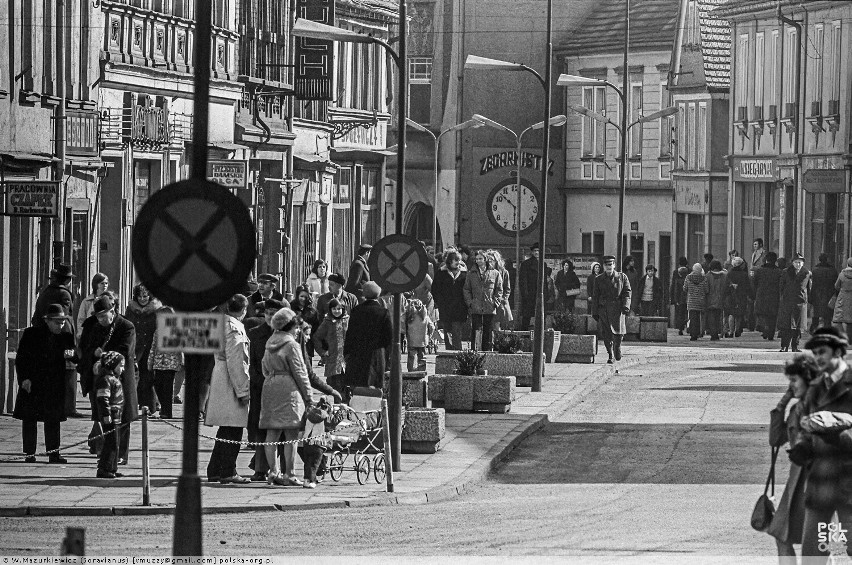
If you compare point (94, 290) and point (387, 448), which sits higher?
point (94, 290)

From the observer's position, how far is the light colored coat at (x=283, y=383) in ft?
63.8

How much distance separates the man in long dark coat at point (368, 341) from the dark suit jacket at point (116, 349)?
9.67ft

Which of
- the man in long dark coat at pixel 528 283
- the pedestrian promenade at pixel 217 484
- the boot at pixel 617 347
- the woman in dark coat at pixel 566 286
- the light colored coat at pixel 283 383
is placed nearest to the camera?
the pedestrian promenade at pixel 217 484

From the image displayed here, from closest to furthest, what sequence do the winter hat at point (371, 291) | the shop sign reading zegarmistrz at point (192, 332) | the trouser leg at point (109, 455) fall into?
the shop sign reading zegarmistrz at point (192, 332), the trouser leg at point (109, 455), the winter hat at point (371, 291)

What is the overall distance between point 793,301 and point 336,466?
67.8 feet

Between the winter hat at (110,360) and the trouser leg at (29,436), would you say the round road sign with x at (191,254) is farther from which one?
the trouser leg at (29,436)

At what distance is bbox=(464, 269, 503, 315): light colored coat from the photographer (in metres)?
36.1

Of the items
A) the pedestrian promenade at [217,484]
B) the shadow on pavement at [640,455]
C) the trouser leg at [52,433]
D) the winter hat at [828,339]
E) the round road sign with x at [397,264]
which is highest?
the round road sign with x at [397,264]

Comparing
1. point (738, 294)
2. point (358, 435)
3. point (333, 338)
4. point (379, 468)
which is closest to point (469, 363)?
point (333, 338)

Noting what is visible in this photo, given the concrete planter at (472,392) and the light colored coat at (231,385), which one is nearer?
the light colored coat at (231,385)

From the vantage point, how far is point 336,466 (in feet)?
66.2

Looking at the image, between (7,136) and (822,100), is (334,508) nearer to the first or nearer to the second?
(7,136)

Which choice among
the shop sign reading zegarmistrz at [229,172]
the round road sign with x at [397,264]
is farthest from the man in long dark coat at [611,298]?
the round road sign with x at [397,264]

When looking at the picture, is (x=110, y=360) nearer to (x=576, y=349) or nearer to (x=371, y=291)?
(x=371, y=291)
